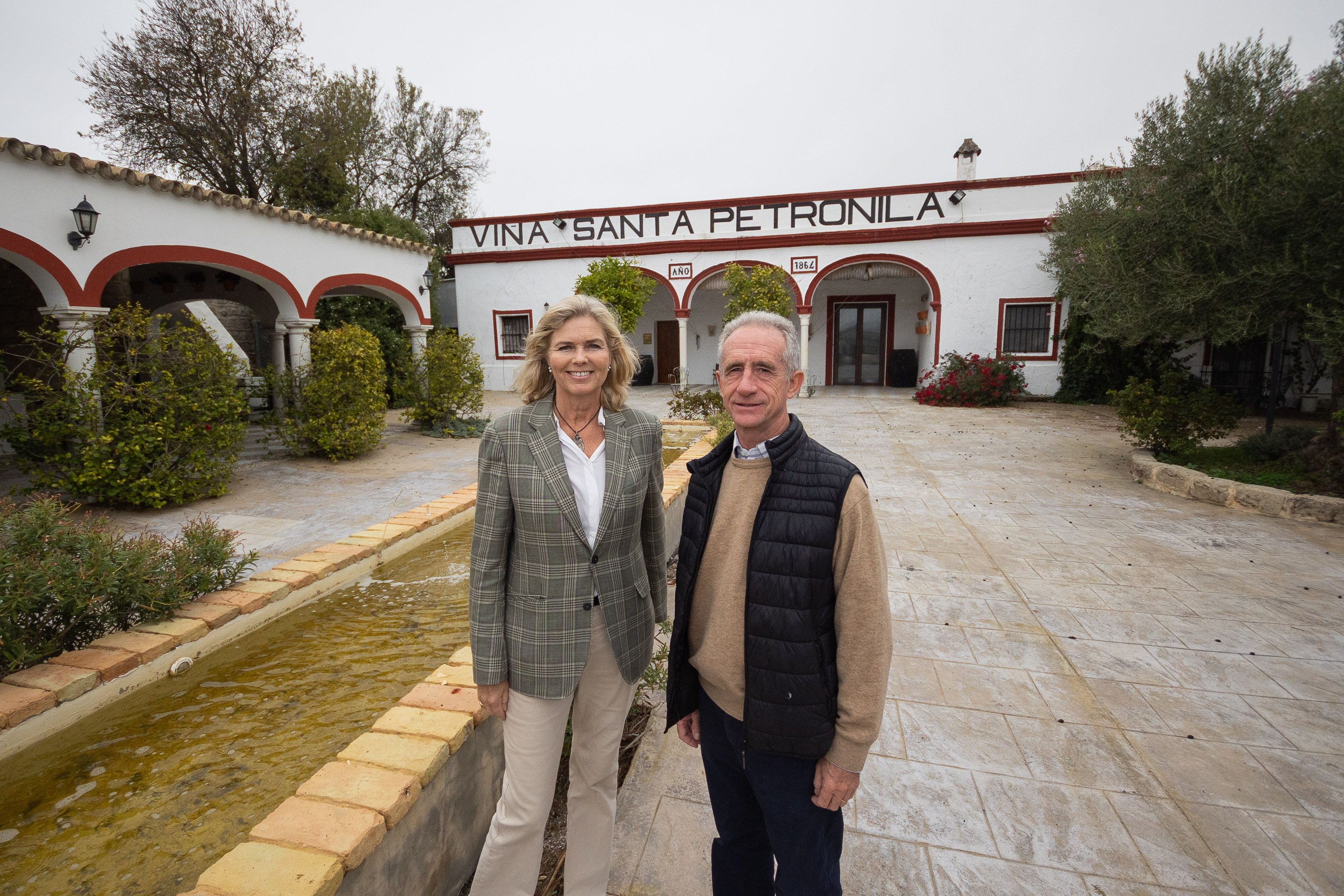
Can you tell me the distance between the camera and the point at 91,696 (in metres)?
2.48

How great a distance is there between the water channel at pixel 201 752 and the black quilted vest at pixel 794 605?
179cm

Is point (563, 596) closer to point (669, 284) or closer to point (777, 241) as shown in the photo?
point (777, 241)

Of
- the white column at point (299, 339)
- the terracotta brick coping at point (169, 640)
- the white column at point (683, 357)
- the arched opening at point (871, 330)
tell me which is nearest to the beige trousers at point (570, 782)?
the terracotta brick coping at point (169, 640)

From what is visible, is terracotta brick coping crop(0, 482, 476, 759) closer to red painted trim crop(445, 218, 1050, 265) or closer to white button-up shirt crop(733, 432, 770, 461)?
white button-up shirt crop(733, 432, 770, 461)

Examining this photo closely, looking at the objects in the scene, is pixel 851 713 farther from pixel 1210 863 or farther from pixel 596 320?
pixel 1210 863

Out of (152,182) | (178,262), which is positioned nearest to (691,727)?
(152,182)

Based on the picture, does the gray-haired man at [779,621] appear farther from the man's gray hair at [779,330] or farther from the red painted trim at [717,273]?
the red painted trim at [717,273]

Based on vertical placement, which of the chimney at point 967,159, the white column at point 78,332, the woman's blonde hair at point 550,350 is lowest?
the woman's blonde hair at point 550,350

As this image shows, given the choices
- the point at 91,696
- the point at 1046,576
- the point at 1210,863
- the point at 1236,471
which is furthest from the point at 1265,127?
the point at 91,696

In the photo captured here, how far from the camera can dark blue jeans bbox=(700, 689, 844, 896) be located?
4.88 feet

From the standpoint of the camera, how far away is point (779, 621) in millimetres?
1438

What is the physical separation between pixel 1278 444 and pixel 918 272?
9323mm

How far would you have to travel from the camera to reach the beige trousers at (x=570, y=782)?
169cm

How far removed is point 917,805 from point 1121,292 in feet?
25.0
